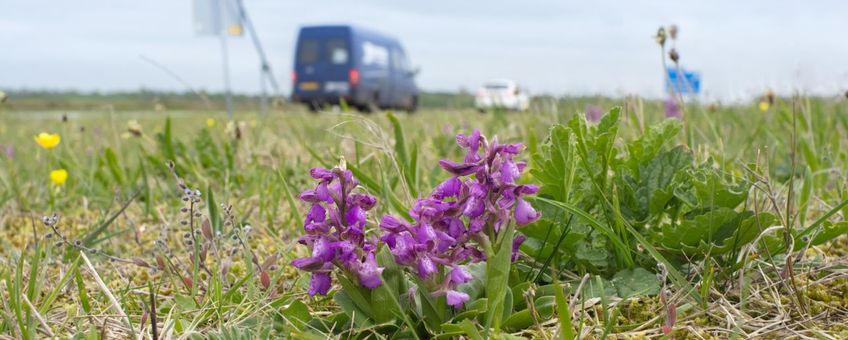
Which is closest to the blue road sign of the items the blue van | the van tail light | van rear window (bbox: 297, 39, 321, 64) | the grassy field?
the grassy field

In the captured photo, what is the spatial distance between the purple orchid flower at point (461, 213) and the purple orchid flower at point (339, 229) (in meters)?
0.05

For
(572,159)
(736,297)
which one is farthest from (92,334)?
(736,297)

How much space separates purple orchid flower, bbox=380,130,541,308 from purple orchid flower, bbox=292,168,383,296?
0.05 metres

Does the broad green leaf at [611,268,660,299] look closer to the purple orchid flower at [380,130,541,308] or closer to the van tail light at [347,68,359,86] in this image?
the purple orchid flower at [380,130,541,308]

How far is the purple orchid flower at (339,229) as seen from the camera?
1380 millimetres

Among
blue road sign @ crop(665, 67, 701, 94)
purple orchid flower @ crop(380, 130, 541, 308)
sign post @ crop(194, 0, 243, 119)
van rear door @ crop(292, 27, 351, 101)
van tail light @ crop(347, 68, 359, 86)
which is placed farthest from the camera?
van rear door @ crop(292, 27, 351, 101)

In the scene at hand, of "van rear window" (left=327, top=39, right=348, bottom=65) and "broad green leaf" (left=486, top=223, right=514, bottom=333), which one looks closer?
"broad green leaf" (left=486, top=223, right=514, bottom=333)

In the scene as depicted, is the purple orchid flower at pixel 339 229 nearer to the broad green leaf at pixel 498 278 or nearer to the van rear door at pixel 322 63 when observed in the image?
the broad green leaf at pixel 498 278

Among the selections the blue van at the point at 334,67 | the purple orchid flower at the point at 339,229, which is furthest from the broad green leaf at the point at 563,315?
the blue van at the point at 334,67

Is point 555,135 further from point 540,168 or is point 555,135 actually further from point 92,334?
point 92,334

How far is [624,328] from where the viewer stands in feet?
5.28

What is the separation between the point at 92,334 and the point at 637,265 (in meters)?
1.19

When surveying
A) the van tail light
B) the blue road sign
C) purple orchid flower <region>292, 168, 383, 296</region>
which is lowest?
the van tail light

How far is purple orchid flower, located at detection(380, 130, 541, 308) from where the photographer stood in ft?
4.48
